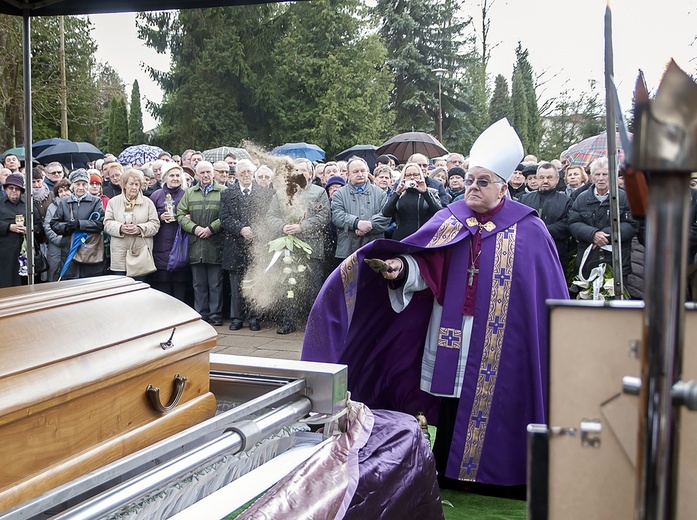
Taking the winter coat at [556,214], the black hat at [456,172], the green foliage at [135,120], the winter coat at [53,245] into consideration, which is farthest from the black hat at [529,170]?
the green foliage at [135,120]

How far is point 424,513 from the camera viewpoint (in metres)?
2.23

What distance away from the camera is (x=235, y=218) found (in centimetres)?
753

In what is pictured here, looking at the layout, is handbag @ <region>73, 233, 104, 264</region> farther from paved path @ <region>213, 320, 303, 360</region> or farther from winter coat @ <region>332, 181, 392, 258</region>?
winter coat @ <region>332, 181, 392, 258</region>

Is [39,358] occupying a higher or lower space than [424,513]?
higher

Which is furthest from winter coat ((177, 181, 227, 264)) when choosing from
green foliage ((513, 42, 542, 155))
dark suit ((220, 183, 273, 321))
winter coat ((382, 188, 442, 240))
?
green foliage ((513, 42, 542, 155))

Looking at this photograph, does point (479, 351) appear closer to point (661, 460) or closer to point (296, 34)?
point (661, 460)

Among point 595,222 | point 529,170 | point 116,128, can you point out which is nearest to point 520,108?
point 116,128

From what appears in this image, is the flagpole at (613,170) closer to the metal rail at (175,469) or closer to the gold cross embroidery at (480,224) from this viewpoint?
the metal rail at (175,469)

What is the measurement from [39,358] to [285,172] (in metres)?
6.77

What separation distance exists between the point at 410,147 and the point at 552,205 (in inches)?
357

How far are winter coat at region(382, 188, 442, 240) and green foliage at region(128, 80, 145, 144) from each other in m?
27.4

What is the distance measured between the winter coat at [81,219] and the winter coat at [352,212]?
258cm

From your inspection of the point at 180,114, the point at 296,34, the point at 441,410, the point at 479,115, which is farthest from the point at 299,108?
the point at 441,410

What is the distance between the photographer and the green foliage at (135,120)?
108 feet
